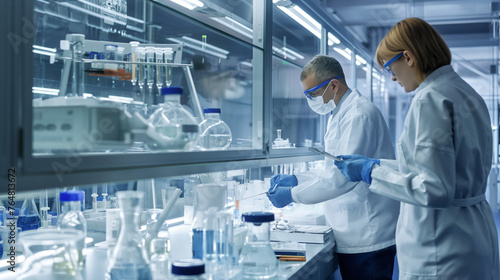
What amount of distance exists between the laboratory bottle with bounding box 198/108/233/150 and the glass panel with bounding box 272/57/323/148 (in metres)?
0.57

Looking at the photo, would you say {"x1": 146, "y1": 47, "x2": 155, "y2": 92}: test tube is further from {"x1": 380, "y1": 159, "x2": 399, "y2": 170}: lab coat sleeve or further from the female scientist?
{"x1": 380, "y1": 159, "x2": 399, "y2": 170}: lab coat sleeve

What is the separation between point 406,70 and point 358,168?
0.43 m

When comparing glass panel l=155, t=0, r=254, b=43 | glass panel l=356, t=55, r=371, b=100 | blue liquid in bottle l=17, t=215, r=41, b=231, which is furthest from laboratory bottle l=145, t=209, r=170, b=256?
glass panel l=356, t=55, r=371, b=100

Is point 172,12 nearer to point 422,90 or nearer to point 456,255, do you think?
point 422,90

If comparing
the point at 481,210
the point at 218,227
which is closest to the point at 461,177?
the point at 481,210

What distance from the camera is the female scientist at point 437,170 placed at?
5.18ft

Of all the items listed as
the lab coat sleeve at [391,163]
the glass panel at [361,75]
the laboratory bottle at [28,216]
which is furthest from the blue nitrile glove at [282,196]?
the glass panel at [361,75]

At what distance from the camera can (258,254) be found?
1.53 metres

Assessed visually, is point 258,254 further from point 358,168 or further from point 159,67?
point 159,67

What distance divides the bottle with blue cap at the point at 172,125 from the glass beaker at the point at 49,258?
32 centimetres

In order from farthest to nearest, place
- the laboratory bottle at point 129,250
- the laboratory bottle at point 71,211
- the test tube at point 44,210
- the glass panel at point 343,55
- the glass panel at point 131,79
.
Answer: the glass panel at point 343,55
the test tube at point 44,210
the laboratory bottle at point 71,211
the laboratory bottle at point 129,250
the glass panel at point 131,79

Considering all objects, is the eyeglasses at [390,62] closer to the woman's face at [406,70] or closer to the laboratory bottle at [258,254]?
the woman's face at [406,70]

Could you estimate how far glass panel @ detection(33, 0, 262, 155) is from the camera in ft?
3.43

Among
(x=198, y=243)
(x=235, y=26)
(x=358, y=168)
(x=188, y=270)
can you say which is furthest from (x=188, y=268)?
(x=235, y=26)
